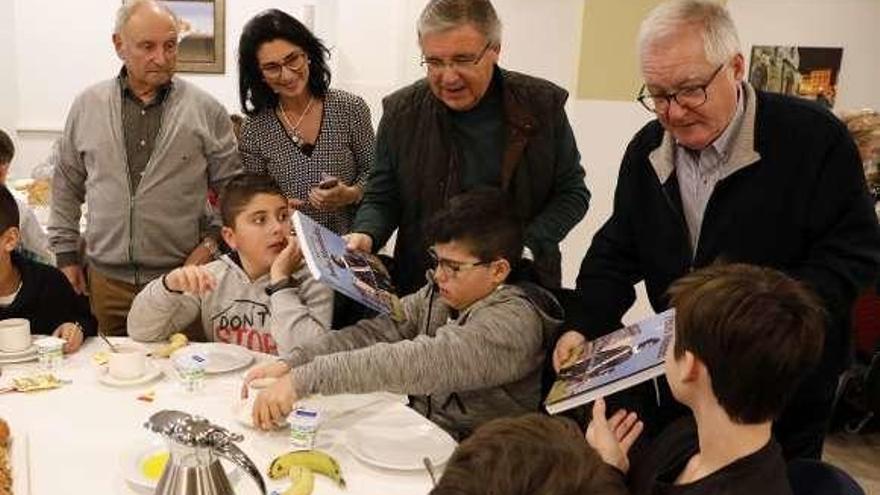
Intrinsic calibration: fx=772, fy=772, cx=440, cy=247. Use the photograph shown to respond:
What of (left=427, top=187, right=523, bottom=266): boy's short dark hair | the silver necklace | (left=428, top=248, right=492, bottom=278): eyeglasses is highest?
the silver necklace

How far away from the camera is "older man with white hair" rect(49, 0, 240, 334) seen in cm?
269

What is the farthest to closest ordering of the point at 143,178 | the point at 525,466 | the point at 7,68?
the point at 7,68 → the point at 143,178 → the point at 525,466

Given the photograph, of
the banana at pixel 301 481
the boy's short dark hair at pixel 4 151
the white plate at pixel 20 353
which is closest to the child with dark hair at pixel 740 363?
the banana at pixel 301 481

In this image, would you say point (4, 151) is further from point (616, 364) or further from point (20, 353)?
point (616, 364)

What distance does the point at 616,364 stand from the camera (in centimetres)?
150

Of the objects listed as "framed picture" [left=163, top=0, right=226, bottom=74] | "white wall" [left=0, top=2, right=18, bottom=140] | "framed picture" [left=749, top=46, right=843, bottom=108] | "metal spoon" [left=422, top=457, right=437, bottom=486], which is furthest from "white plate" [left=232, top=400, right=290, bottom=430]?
"white wall" [left=0, top=2, right=18, bottom=140]

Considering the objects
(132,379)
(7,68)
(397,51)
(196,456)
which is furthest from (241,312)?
(7,68)

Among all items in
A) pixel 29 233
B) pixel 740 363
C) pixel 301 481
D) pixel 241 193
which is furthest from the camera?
pixel 29 233

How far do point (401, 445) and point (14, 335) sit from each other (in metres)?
1.07

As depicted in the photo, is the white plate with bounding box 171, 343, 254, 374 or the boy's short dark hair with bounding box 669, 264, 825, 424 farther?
the white plate with bounding box 171, 343, 254, 374

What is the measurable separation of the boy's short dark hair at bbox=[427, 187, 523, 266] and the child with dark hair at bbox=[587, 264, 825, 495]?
653mm

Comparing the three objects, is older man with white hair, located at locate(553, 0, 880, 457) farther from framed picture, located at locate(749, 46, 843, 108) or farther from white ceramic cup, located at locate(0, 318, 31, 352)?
framed picture, located at locate(749, 46, 843, 108)

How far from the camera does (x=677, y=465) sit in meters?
1.43

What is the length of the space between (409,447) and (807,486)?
0.72 meters
